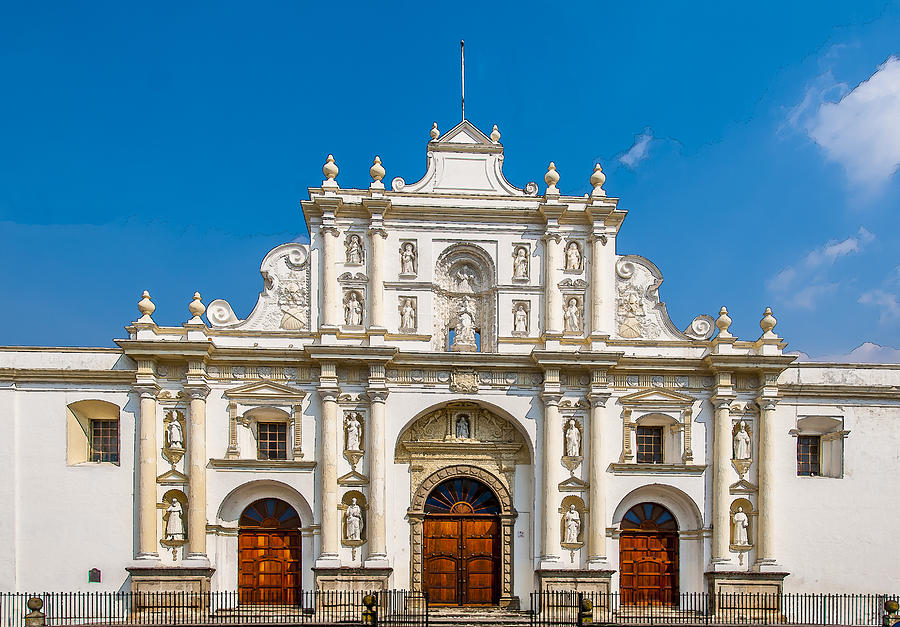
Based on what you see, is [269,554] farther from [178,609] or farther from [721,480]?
[721,480]

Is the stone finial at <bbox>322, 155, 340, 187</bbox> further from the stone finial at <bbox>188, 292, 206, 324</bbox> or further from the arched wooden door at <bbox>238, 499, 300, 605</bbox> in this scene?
the arched wooden door at <bbox>238, 499, 300, 605</bbox>

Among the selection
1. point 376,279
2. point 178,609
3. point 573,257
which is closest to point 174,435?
point 178,609

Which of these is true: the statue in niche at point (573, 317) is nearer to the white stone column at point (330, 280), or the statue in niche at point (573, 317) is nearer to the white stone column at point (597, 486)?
the white stone column at point (597, 486)

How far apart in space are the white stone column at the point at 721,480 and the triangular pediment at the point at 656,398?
84cm

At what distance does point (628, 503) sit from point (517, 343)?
16.8 feet

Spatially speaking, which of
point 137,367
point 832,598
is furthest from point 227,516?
point 832,598

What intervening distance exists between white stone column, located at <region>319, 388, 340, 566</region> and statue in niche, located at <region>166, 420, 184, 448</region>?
11.8 feet

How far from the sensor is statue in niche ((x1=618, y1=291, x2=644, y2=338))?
84.0 ft

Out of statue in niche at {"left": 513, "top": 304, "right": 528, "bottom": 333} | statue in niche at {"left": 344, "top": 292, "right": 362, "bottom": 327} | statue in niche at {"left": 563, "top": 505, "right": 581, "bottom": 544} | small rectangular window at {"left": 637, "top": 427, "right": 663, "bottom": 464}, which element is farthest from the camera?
small rectangular window at {"left": 637, "top": 427, "right": 663, "bottom": 464}

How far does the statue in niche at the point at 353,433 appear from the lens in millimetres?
24531

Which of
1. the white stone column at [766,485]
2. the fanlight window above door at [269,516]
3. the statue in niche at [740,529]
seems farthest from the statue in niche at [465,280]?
the statue in niche at [740,529]

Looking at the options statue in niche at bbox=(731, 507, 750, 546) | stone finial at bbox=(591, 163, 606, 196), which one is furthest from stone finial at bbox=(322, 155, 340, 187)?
statue in niche at bbox=(731, 507, 750, 546)

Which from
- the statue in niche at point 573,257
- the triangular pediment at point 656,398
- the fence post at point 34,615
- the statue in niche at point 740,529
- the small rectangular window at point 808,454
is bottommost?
the fence post at point 34,615

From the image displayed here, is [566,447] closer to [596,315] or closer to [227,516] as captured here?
[596,315]
